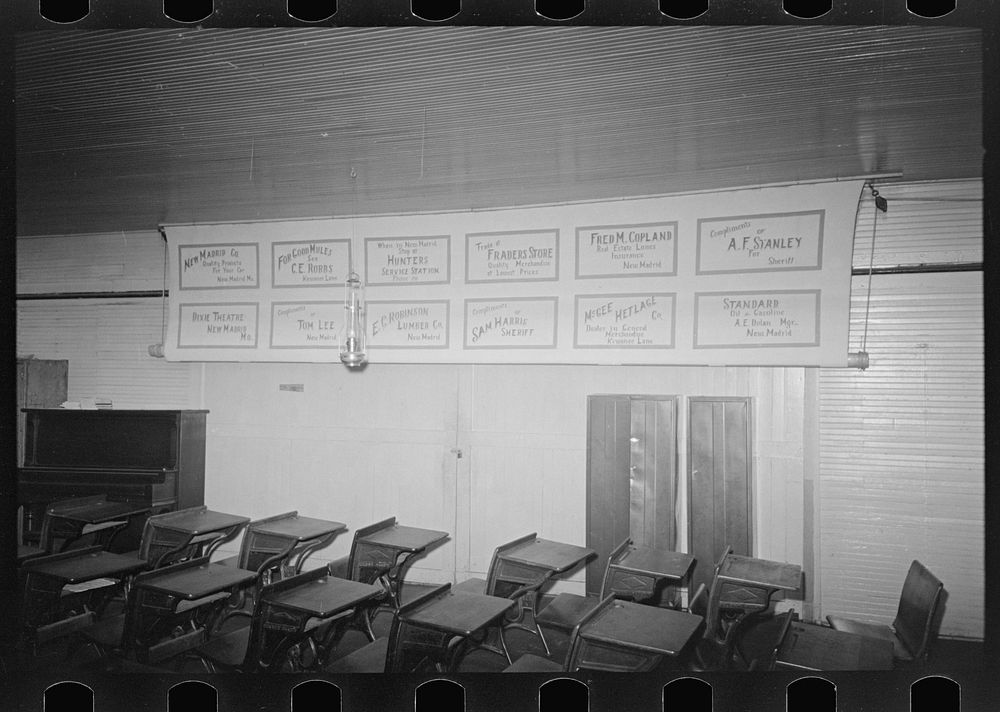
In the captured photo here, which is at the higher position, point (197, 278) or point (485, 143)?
point (485, 143)

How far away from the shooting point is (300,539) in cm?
415

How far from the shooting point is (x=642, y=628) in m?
2.72

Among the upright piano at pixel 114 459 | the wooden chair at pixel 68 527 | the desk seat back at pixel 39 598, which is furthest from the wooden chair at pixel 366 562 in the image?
the upright piano at pixel 114 459

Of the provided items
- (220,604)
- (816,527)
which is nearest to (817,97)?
(816,527)

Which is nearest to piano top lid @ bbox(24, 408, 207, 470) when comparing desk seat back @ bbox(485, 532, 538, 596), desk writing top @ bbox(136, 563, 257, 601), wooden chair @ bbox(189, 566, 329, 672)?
desk writing top @ bbox(136, 563, 257, 601)

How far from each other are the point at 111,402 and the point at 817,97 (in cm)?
597

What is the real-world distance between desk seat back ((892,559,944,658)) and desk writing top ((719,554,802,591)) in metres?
0.51

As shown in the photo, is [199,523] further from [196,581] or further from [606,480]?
[606,480]

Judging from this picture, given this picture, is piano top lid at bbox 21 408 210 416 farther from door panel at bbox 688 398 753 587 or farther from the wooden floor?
door panel at bbox 688 398 753 587

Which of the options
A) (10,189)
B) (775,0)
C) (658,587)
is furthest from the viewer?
(658,587)

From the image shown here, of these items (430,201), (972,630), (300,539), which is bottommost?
(972,630)

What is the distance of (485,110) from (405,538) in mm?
2491

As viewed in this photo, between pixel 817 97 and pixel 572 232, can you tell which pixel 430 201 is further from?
pixel 817 97

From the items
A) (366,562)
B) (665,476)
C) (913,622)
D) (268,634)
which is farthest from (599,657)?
(665,476)
